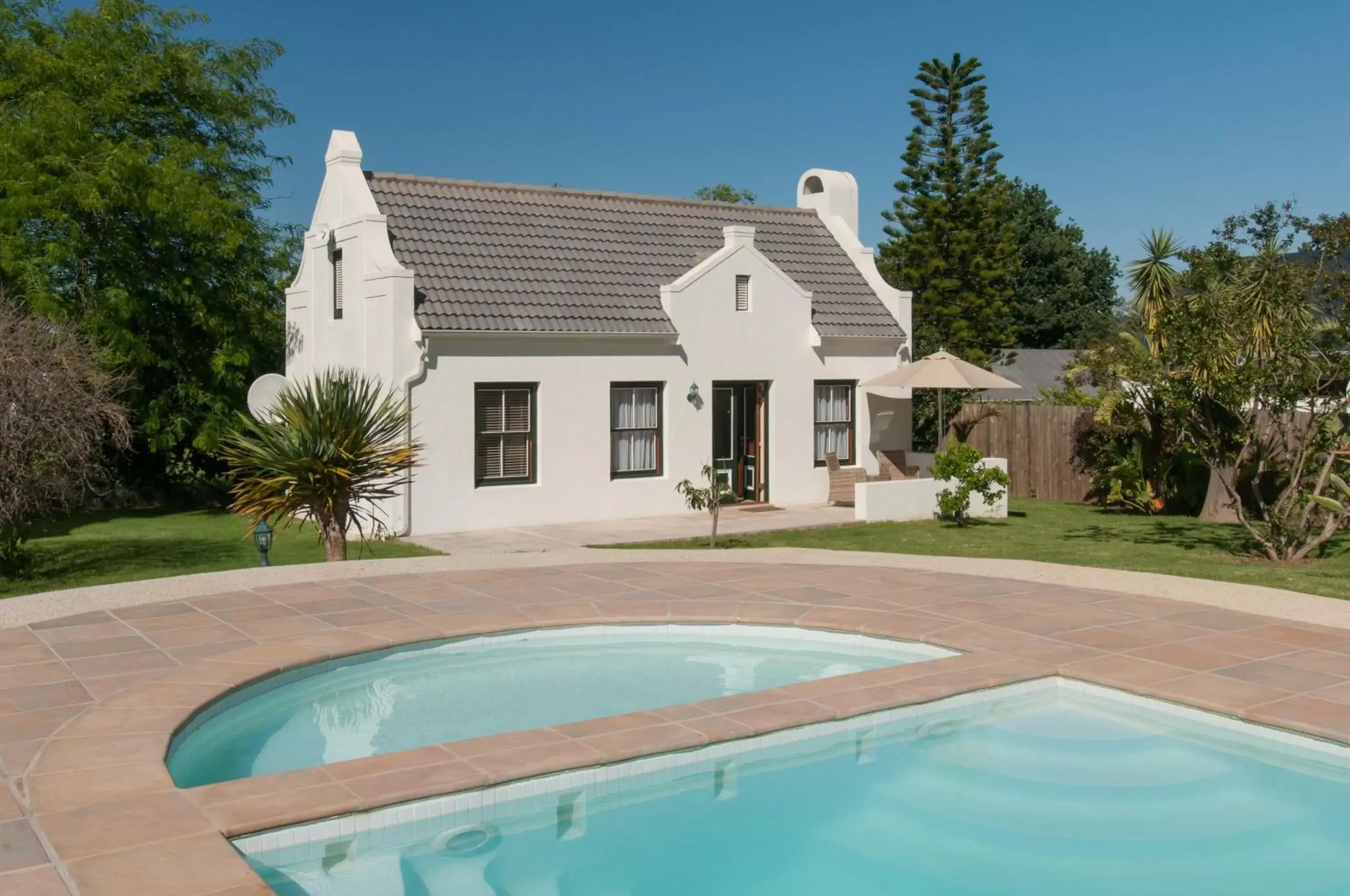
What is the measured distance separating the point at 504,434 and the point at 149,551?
532cm

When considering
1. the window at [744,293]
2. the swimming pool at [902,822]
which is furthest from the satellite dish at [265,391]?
the swimming pool at [902,822]

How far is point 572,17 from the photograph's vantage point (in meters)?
30.2

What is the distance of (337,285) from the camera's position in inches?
802

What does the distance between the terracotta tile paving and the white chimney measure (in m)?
12.6

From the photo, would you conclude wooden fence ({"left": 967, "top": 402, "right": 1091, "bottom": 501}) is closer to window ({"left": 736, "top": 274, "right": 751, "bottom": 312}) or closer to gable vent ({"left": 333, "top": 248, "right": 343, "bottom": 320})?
window ({"left": 736, "top": 274, "right": 751, "bottom": 312})

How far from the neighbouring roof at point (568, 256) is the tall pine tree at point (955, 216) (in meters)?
15.7

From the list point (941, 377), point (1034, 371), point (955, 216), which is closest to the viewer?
point (941, 377)

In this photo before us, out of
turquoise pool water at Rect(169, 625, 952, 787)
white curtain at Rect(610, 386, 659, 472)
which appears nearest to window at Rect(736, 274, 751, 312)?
white curtain at Rect(610, 386, 659, 472)

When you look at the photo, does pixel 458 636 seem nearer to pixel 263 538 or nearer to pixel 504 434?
pixel 263 538

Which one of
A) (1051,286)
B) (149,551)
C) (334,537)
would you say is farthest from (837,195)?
(1051,286)

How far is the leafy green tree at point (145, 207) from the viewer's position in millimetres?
21984

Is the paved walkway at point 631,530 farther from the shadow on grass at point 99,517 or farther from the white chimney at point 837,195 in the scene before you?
the shadow on grass at point 99,517

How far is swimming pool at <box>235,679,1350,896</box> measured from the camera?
6.14m

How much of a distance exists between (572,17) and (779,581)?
2141 centimetres
